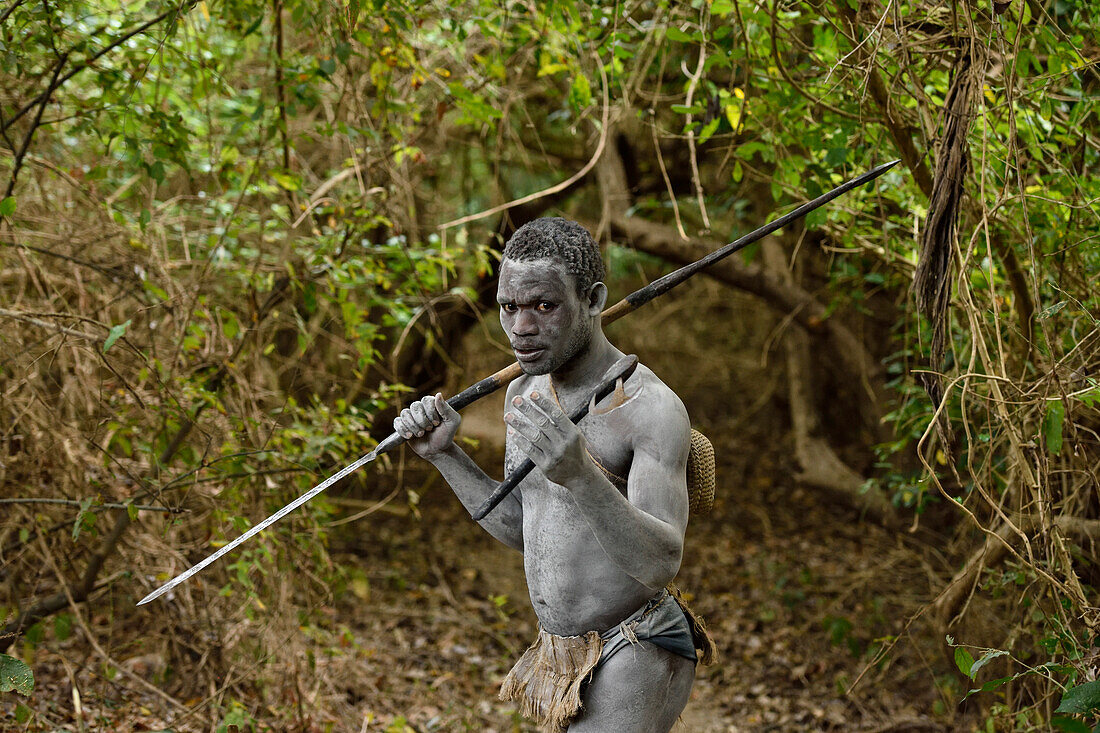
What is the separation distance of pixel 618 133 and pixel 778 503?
3.79 meters

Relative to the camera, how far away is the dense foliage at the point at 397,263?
10.0ft

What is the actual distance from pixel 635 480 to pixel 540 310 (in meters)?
0.45

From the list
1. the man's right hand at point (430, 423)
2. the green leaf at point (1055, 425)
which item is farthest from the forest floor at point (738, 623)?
the man's right hand at point (430, 423)

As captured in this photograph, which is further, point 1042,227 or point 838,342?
point 838,342

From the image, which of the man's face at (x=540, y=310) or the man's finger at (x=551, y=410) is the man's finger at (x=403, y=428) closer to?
the man's face at (x=540, y=310)

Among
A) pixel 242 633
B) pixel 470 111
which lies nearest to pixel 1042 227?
pixel 470 111

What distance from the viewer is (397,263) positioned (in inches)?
177

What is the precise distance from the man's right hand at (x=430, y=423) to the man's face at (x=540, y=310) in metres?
0.26

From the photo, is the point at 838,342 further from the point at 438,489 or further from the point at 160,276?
the point at 160,276

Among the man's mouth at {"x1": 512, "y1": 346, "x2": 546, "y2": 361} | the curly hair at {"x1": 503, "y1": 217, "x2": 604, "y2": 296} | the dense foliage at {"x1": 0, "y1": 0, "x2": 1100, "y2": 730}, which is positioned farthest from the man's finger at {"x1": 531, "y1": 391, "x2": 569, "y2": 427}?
the dense foliage at {"x1": 0, "y1": 0, "x2": 1100, "y2": 730}

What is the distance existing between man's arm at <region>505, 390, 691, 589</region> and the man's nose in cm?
28

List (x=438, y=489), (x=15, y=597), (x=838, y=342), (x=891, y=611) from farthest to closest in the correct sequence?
(x=438, y=489) < (x=838, y=342) < (x=891, y=611) < (x=15, y=597)

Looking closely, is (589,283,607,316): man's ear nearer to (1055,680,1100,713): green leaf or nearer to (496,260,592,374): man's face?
(496,260,592,374): man's face

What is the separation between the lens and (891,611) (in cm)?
626
